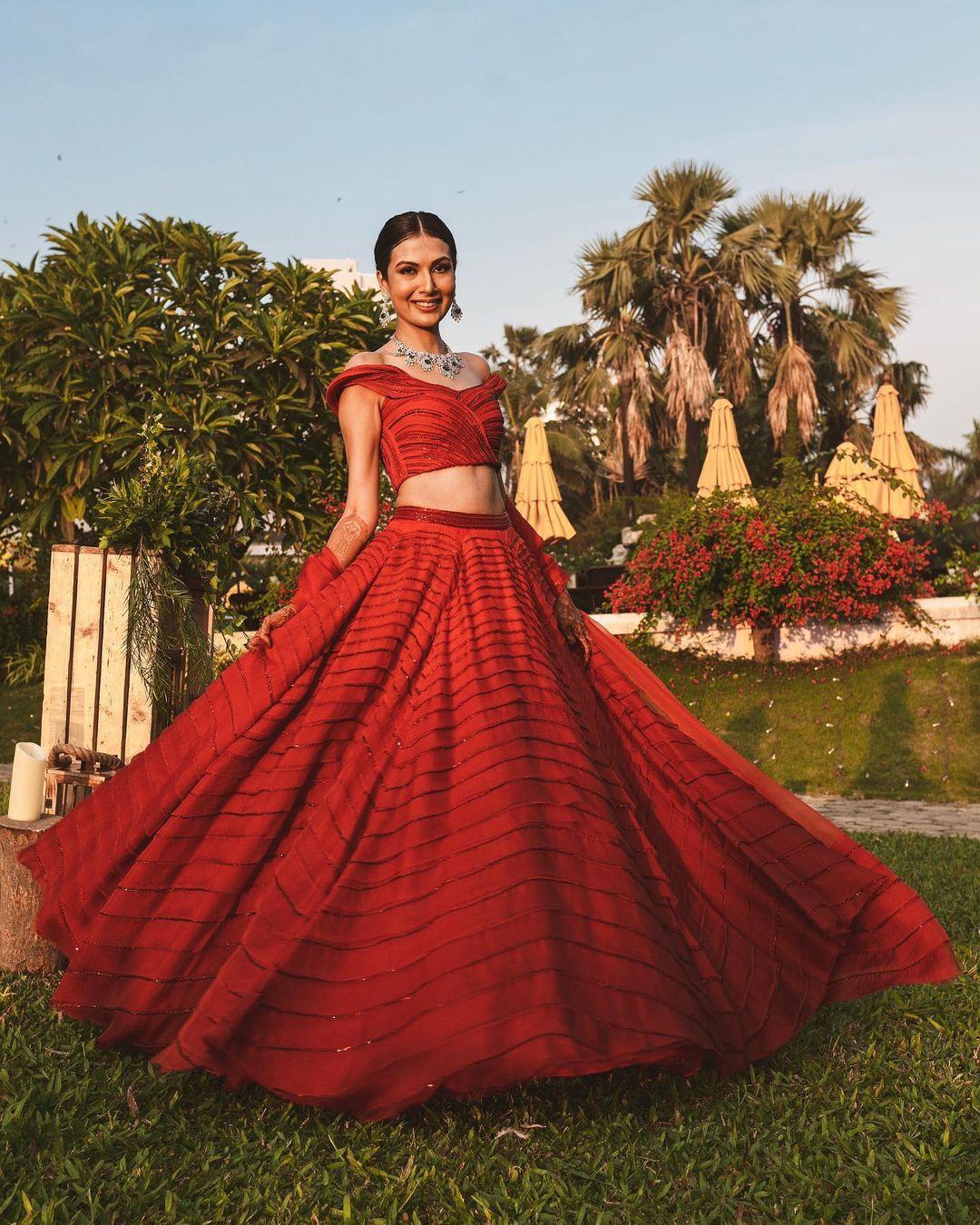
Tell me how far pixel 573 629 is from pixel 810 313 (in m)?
21.6

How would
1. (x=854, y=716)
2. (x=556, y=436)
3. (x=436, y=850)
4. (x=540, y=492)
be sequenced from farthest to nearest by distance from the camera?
(x=556, y=436)
(x=540, y=492)
(x=854, y=716)
(x=436, y=850)

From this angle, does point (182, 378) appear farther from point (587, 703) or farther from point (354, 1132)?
point (354, 1132)

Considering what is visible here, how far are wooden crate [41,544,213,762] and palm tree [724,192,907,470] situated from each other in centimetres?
1853

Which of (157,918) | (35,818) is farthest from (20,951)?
(157,918)

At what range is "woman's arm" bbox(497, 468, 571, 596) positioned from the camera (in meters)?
3.37

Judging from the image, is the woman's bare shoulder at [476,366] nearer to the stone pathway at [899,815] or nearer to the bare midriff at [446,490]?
the bare midriff at [446,490]

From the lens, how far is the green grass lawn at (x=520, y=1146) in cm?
213

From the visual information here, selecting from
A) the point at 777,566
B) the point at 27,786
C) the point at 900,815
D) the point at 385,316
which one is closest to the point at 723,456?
the point at 777,566

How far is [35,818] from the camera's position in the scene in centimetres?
343

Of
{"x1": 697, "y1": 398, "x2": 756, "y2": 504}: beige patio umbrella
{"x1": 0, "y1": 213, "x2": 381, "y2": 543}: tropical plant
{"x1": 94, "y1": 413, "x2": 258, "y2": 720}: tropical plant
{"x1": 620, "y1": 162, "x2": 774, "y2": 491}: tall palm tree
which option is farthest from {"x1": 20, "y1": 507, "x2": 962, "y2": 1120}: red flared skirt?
{"x1": 620, "y1": 162, "x2": 774, "y2": 491}: tall palm tree

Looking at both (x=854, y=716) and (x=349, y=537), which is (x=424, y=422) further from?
(x=854, y=716)

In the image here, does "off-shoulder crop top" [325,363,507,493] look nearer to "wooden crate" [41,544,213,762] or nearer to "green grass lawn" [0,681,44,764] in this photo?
"wooden crate" [41,544,213,762]

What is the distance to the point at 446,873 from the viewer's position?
2443mm

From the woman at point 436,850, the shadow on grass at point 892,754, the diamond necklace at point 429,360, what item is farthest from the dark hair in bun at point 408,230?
the shadow on grass at point 892,754
